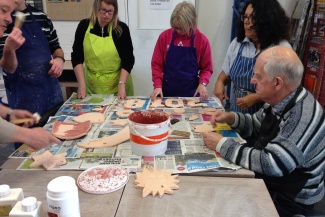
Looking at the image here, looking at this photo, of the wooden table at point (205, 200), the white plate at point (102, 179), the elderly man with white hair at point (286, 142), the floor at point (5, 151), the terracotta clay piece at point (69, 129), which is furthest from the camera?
the floor at point (5, 151)

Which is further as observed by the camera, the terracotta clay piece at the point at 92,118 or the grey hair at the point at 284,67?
the terracotta clay piece at the point at 92,118

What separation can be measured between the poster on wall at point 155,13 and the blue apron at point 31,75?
1.82 metres

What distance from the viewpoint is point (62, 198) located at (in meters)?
0.80

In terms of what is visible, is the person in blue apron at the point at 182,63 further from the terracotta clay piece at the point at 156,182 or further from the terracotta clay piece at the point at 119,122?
the terracotta clay piece at the point at 156,182

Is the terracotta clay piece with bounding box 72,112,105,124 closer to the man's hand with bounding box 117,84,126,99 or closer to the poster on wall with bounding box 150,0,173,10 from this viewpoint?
the man's hand with bounding box 117,84,126,99

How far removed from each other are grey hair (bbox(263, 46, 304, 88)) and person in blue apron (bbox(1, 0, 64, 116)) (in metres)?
1.49

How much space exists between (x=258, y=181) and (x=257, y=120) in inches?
25.5

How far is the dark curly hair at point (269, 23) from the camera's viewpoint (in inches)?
77.2

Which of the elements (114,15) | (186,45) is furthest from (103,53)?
(186,45)

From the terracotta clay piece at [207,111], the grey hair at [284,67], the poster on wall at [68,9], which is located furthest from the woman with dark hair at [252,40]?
the poster on wall at [68,9]

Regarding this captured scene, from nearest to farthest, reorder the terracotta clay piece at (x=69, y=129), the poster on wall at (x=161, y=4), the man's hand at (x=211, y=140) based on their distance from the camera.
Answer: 1. the man's hand at (x=211, y=140)
2. the terracotta clay piece at (x=69, y=129)
3. the poster on wall at (x=161, y=4)

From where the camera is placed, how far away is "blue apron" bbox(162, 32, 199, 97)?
2.46m

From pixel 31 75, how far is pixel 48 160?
96cm

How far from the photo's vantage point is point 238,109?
225 cm
